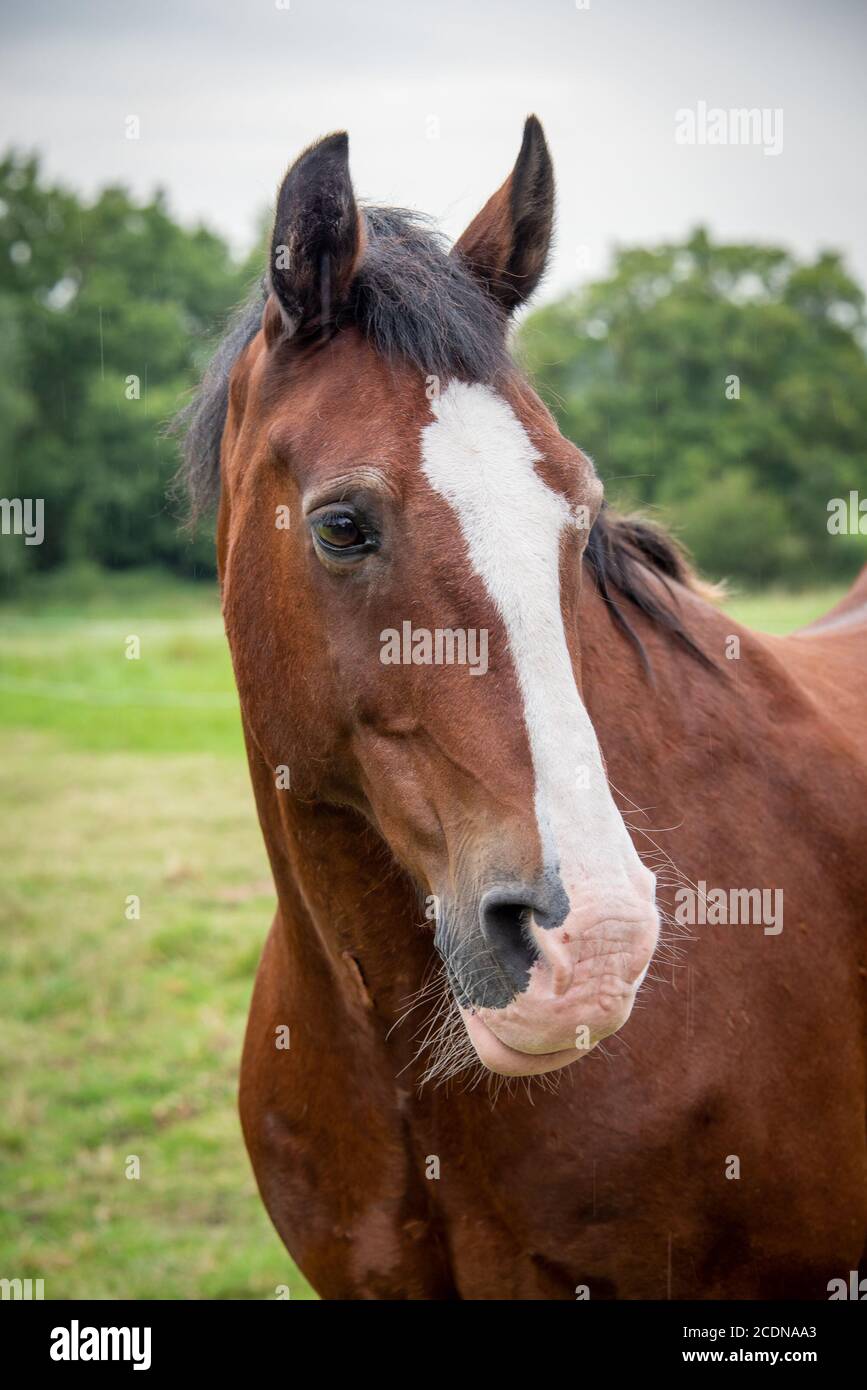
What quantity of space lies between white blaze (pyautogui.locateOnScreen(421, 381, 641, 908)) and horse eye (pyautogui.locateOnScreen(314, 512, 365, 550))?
0.17 meters

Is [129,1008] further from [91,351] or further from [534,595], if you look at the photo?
[91,351]

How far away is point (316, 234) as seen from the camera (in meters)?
2.18

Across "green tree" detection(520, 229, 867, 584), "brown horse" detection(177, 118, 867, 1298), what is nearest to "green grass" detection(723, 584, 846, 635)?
"green tree" detection(520, 229, 867, 584)

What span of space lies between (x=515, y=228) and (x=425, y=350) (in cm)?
51

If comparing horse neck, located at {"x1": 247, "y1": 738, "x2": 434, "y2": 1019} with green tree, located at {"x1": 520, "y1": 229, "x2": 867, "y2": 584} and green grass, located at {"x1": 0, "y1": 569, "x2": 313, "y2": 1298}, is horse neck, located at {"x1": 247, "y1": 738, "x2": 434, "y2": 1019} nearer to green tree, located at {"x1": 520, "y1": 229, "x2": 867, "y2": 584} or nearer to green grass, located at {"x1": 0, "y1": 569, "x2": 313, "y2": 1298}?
green grass, located at {"x1": 0, "y1": 569, "x2": 313, "y2": 1298}

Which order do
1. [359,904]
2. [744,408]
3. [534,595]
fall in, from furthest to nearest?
[744,408] < [359,904] < [534,595]

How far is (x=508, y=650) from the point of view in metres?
1.89

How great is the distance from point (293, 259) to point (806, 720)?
5.82 feet

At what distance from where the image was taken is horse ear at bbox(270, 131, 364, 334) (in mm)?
2145

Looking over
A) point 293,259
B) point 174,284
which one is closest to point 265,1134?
point 293,259

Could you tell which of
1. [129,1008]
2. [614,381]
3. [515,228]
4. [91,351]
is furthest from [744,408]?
[515,228]

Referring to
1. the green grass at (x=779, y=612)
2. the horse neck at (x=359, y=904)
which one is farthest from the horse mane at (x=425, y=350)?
the green grass at (x=779, y=612)

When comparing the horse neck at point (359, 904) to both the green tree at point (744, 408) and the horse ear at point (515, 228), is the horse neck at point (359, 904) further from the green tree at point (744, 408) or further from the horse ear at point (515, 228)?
the green tree at point (744, 408)

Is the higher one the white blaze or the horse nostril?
the white blaze
